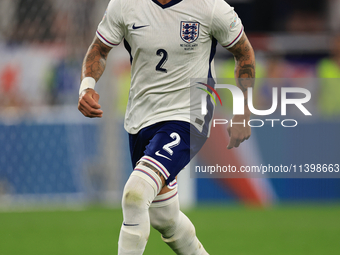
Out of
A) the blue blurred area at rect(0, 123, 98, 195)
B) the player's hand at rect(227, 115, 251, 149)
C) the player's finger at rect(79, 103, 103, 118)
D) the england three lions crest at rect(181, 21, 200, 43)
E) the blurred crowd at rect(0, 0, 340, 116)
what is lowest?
the blue blurred area at rect(0, 123, 98, 195)

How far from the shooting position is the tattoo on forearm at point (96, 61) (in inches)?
160

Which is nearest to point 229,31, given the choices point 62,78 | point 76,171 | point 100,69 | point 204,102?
point 204,102

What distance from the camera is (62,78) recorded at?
35.9 feet

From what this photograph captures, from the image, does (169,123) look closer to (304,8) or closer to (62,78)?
(62,78)

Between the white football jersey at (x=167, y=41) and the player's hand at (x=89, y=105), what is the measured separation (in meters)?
0.42

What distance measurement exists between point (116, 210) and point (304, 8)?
29.3 feet

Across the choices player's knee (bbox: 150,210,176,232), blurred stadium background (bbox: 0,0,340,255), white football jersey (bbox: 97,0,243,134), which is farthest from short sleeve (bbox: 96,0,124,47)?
blurred stadium background (bbox: 0,0,340,255)

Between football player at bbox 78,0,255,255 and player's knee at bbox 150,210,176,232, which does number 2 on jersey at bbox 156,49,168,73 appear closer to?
football player at bbox 78,0,255,255

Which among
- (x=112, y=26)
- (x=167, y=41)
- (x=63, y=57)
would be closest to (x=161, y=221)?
(x=167, y=41)

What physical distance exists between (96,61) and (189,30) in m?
0.69

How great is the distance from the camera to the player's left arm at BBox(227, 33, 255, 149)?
160 inches

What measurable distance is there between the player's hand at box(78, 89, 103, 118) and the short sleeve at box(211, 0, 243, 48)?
3.08 feet

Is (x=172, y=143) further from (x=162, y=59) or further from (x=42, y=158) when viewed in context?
(x=42, y=158)

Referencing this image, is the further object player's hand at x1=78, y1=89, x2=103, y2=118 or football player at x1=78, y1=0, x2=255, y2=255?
football player at x1=78, y1=0, x2=255, y2=255
